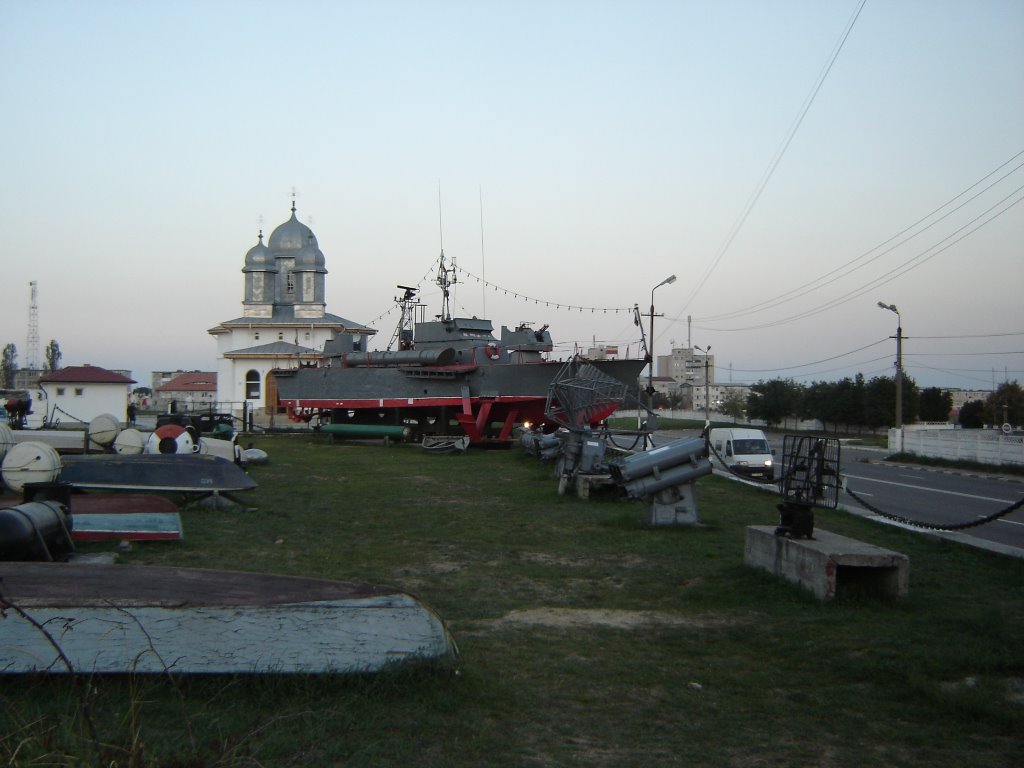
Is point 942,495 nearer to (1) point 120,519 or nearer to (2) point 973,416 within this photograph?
(1) point 120,519

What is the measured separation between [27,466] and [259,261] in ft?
171

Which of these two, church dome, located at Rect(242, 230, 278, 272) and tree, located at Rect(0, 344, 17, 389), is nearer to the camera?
Answer: church dome, located at Rect(242, 230, 278, 272)

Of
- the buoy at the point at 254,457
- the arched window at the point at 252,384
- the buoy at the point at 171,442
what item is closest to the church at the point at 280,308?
the arched window at the point at 252,384

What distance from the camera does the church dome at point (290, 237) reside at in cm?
6284

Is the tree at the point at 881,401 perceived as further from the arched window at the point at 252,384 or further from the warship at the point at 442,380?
the arched window at the point at 252,384

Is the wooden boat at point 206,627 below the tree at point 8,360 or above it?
below

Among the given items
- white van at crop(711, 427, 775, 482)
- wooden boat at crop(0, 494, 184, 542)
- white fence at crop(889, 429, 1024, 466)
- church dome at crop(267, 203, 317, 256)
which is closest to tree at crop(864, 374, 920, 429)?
white fence at crop(889, 429, 1024, 466)

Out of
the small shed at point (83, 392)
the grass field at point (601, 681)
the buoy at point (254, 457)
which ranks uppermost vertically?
the small shed at point (83, 392)

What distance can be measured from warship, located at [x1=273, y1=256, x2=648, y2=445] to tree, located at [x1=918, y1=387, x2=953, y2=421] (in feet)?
137

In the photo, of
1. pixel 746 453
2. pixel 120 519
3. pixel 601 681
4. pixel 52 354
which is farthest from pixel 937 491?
pixel 52 354

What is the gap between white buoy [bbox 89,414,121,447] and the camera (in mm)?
19422

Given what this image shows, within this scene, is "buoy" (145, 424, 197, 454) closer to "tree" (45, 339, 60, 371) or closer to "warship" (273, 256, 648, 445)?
"warship" (273, 256, 648, 445)

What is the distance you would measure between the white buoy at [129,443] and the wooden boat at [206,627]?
42.1 ft

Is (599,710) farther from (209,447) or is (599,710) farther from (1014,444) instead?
(1014,444)
